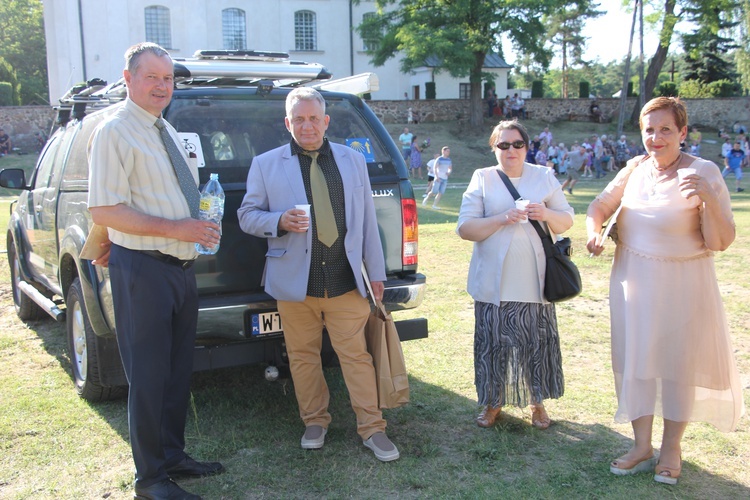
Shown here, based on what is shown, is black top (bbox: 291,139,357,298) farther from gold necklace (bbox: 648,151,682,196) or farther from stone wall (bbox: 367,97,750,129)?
stone wall (bbox: 367,97,750,129)

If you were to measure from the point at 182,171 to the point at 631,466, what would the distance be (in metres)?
2.70

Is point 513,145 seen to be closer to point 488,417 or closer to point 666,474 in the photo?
point 488,417

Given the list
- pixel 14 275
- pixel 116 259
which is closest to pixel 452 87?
pixel 14 275

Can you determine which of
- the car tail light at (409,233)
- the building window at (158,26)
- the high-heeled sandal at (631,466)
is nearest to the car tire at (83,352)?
the car tail light at (409,233)

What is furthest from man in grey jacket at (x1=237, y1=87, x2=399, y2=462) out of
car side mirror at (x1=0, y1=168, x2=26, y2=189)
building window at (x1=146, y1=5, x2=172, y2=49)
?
building window at (x1=146, y1=5, x2=172, y2=49)

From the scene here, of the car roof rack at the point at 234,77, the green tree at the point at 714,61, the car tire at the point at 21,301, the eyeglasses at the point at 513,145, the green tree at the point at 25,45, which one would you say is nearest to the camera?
the eyeglasses at the point at 513,145

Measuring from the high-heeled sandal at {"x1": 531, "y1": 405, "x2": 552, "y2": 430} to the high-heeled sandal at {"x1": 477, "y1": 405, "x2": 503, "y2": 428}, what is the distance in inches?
8.3

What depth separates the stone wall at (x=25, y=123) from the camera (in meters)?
34.1

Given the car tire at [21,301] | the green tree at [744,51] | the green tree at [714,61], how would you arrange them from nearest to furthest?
the car tire at [21,301], the green tree at [744,51], the green tree at [714,61]

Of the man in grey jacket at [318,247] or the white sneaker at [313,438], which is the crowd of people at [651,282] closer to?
the man in grey jacket at [318,247]

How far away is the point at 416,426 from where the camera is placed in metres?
4.29

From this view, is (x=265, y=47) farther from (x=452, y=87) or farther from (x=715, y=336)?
(x=715, y=336)

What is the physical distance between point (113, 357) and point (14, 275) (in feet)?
11.7

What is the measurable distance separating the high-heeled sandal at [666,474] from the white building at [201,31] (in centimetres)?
3551
